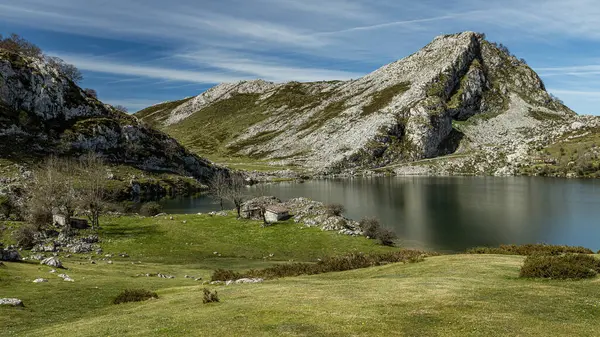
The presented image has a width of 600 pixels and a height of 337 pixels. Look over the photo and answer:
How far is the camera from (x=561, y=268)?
2822 centimetres

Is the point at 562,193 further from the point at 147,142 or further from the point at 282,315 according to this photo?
the point at 147,142

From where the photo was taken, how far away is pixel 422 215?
10225cm

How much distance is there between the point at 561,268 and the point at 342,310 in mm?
17851

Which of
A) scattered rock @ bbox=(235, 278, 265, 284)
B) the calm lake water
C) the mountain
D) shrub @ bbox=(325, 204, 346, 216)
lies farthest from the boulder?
the mountain

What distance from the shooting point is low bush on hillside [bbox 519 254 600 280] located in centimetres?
2784

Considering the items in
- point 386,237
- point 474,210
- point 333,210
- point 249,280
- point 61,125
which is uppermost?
point 61,125

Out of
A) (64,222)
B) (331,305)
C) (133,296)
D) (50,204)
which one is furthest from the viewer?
(50,204)

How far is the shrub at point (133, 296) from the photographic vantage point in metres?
29.2

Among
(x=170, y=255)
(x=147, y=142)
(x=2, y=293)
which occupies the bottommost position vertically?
(x=170, y=255)

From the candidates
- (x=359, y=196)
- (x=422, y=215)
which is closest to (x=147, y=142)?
(x=359, y=196)

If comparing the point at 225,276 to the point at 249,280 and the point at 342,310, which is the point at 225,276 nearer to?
Result: the point at 249,280

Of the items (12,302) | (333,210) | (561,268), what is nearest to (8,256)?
(12,302)

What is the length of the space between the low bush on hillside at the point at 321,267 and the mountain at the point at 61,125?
133626mm

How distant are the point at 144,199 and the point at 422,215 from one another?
9821 cm
